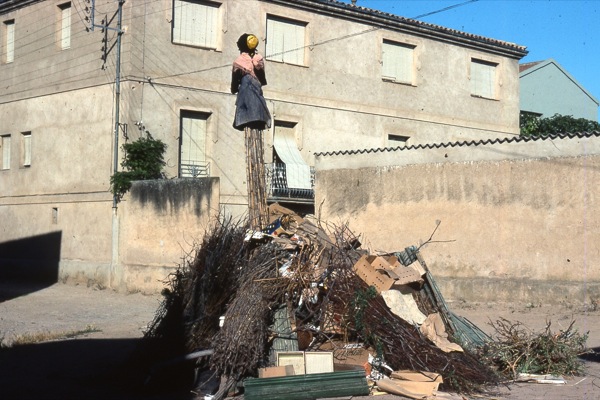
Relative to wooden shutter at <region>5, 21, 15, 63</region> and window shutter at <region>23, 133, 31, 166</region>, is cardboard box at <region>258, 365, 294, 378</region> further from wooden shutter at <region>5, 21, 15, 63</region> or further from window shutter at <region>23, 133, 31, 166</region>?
wooden shutter at <region>5, 21, 15, 63</region>

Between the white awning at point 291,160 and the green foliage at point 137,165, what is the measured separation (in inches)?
158

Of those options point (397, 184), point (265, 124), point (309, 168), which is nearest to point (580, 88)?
point (309, 168)

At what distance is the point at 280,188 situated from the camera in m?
23.3

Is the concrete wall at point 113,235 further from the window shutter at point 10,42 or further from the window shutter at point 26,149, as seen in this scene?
the window shutter at point 10,42

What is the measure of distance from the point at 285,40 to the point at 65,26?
22.1 ft

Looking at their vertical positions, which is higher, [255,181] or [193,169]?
[193,169]

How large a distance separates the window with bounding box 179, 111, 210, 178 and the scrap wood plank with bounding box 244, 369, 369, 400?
15413mm

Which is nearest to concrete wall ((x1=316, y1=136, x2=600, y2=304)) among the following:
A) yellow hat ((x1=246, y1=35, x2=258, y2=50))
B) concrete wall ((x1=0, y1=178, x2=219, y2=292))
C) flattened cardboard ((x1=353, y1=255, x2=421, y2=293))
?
concrete wall ((x1=0, y1=178, x2=219, y2=292))

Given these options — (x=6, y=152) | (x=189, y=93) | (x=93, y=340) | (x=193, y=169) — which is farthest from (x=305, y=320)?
(x=6, y=152)

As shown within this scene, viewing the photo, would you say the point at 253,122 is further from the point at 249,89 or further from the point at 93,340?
the point at 93,340

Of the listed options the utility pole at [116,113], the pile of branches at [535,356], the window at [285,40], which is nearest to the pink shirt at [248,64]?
the pile of branches at [535,356]

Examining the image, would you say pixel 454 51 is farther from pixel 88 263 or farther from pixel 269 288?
pixel 269 288

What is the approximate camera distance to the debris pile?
7840 mm

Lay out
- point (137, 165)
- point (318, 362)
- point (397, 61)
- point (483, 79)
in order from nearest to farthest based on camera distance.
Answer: point (318, 362)
point (137, 165)
point (397, 61)
point (483, 79)
